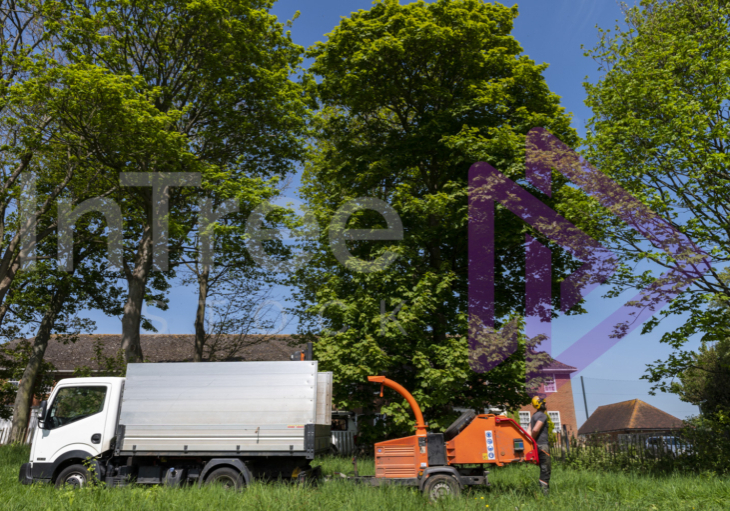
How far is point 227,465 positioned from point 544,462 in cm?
615

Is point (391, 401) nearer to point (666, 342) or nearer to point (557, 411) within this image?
point (666, 342)

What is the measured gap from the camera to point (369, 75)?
17.3m

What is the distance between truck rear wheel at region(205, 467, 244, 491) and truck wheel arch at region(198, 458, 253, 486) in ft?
0.29

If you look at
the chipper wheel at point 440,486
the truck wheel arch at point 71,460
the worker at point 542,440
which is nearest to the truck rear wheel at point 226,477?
the truck wheel arch at point 71,460

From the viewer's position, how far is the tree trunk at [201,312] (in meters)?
22.8

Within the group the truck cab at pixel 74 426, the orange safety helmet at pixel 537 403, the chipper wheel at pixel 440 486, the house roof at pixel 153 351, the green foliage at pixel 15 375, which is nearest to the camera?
the chipper wheel at pixel 440 486

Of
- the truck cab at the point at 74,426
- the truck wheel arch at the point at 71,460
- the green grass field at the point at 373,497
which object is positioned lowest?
the green grass field at the point at 373,497

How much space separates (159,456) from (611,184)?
12765mm

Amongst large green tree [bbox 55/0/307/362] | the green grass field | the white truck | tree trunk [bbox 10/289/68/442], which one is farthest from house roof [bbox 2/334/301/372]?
the green grass field

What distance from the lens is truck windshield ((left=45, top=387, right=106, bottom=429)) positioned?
35.8ft

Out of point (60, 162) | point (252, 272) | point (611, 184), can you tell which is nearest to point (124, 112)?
point (60, 162)

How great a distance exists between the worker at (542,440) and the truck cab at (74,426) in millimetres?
8700

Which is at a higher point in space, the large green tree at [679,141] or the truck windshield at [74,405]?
the large green tree at [679,141]

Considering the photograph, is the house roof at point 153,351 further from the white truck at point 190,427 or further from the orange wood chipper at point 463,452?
the orange wood chipper at point 463,452
